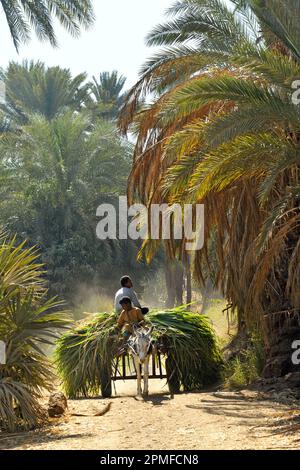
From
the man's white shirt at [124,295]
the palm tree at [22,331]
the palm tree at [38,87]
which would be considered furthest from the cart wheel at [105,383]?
the palm tree at [38,87]

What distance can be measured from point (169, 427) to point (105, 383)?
540 centimetres

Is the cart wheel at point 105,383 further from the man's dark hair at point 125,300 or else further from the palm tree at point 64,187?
the palm tree at point 64,187

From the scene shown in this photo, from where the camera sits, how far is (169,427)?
12.2 meters

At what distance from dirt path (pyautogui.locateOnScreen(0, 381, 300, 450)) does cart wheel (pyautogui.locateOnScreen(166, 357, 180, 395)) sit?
163 cm

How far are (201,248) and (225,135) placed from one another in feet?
17.7

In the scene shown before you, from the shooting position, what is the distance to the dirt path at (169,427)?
10844 mm

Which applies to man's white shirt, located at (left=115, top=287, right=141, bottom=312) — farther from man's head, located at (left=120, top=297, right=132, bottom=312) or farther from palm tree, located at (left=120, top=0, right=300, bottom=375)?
palm tree, located at (left=120, top=0, right=300, bottom=375)

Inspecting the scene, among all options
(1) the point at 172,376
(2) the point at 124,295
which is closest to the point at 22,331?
(2) the point at 124,295

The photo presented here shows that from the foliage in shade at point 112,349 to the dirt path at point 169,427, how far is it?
5.41 ft

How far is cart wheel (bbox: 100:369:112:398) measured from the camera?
17500 millimetres

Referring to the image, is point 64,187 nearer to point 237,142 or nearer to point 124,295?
point 124,295

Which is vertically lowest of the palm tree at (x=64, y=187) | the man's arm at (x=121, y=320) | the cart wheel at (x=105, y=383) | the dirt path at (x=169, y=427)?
the dirt path at (x=169, y=427)

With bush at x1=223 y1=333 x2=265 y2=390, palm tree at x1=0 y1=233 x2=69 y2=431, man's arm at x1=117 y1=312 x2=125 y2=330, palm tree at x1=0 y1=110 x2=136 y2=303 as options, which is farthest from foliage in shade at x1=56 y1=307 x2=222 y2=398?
palm tree at x1=0 y1=110 x2=136 y2=303

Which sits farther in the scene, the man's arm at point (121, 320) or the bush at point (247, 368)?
the bush at point (247, 368)
